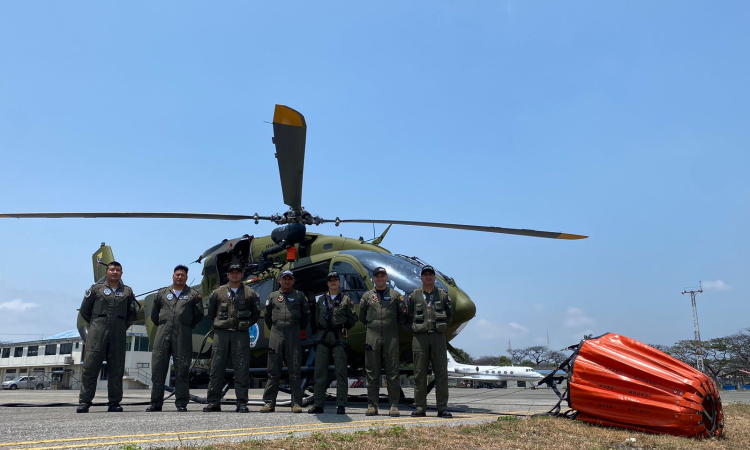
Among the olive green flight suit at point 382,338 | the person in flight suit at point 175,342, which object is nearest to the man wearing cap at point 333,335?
the olive green flight suit at point 382,338

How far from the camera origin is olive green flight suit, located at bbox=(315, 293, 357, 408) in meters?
7.08

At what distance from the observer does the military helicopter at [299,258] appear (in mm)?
7973

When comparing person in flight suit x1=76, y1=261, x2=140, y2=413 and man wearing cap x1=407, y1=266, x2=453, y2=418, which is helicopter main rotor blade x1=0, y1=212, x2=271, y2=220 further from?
man wearing cap x1=407, y1=266, x2=453, y2=418

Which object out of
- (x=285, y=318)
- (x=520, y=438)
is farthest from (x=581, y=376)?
(x=285, y=318)

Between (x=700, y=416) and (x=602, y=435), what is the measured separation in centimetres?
92

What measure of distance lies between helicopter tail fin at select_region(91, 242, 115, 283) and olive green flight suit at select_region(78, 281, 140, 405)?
29.7ft

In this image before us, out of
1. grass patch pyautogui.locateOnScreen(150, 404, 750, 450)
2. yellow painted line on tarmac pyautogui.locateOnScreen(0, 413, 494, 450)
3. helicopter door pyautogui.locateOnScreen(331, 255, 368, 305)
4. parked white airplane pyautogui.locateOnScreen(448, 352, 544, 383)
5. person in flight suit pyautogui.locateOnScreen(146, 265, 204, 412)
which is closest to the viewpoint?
yellow painted line on tarmac pyautogui.locateOnScreen(0, 413, 494, 450)

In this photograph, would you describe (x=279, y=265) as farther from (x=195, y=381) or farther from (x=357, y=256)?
(x=195, y=381)

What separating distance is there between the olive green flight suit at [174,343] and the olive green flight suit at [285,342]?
113 centimetres

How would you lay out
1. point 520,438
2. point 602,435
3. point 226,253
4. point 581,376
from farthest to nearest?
point 226,253 → point 581,376 → point 602,435 → point 520,438

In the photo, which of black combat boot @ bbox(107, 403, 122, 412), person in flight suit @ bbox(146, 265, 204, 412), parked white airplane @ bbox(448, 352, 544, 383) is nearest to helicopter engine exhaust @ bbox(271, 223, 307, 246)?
person in flight suit @ bbox(146, 265, 204, 412)

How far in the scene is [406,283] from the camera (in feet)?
27.0

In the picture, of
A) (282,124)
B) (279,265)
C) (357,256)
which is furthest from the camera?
(279,265)

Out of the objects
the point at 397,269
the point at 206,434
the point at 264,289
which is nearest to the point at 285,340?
the point at 397,269
